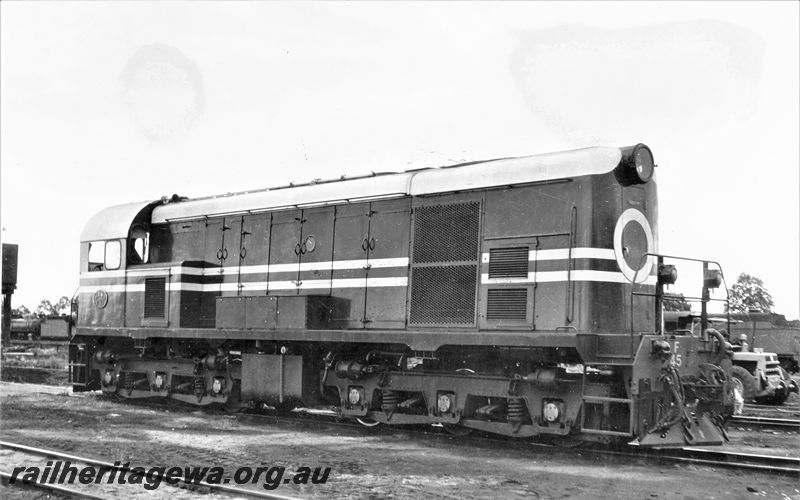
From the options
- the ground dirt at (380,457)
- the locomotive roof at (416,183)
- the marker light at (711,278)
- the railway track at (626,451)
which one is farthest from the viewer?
the marker light at (711,278)

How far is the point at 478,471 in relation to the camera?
8281 millimetres

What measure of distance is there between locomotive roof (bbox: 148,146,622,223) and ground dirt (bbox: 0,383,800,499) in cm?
347

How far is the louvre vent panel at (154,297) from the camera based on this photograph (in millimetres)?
A: 14164

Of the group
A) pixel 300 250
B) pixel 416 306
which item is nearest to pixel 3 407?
pixel 300 250

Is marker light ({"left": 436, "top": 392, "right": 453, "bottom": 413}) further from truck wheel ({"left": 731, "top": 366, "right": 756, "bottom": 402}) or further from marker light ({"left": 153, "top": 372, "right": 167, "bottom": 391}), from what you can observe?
truck wheel ({"left": 731, "top": 366, "right": 756, "bottom": 402})

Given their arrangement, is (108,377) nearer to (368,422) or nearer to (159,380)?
(159,380)

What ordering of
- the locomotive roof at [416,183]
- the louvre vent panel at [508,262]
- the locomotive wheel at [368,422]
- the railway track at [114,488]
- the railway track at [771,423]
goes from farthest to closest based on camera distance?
the railway track at [771,423] → the locomotive wheel at [368,422] → the louvre vent panel at [508,262] → the locomotive roof at [416,183] → the railway track at [114,488]

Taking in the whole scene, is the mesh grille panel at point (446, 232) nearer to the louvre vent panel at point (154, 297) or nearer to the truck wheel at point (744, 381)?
the louvre vent panel at point (154, 297)

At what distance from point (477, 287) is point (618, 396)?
227 cm

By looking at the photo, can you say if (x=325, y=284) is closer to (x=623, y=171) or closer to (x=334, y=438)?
(x=334, y=438)

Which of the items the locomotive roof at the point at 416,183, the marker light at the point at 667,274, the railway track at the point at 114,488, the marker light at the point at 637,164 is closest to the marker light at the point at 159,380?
the locomotive roof at the point at 416,183

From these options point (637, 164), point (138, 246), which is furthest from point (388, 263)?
point (138, 246)

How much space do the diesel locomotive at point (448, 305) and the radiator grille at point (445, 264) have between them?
0.02 metres

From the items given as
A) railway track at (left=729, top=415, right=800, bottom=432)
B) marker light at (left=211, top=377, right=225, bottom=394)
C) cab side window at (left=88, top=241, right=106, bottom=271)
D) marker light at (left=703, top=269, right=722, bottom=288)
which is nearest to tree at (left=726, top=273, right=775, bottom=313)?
railway track at (left=729, top=415, right=800, bottom=432)
